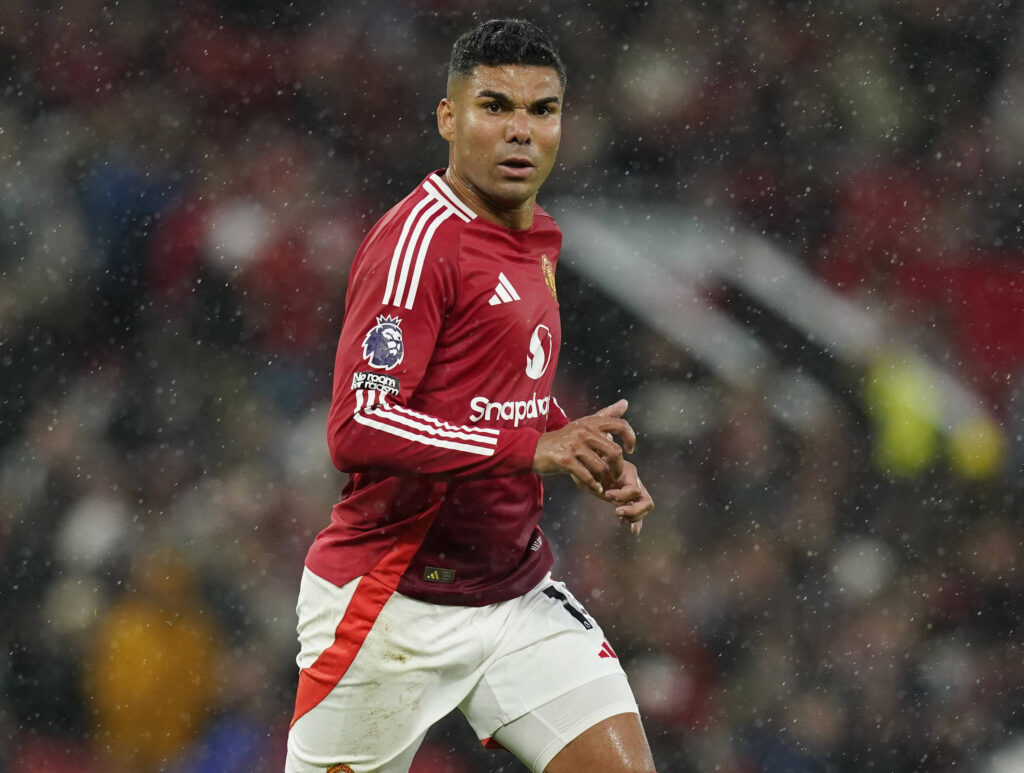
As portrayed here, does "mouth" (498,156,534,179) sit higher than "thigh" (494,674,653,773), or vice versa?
"mouth" (498,156,534,179)

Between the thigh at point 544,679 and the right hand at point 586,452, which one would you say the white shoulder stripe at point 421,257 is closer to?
the right hand at point 586,452

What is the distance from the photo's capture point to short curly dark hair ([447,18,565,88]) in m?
2.47

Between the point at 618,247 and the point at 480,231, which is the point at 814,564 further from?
the point at 480,231

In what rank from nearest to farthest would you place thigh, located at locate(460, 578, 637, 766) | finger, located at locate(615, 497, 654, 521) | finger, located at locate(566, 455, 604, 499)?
1. finger, located at locate(566, 455, 604, 499)
2. finger, located at locate(615, 497, 654, 521)
3. thigh, located at locate(460, 578, 637, 766)

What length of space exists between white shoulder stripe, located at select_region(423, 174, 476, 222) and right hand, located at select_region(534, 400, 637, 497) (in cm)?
48

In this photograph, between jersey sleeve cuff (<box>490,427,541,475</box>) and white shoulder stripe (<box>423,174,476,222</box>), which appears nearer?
jersey sleeve cuff (<box>490,427,541,475</box>)

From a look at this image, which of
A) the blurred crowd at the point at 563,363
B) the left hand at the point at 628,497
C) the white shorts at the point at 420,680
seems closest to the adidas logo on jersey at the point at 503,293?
the left hand at the point at 628,497

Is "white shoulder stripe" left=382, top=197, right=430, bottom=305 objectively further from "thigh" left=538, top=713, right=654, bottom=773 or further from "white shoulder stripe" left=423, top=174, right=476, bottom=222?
"thigh" left=538, top=713, right=654, bottom=773

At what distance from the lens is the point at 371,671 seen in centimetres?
243

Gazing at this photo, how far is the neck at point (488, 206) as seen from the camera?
2.47 m

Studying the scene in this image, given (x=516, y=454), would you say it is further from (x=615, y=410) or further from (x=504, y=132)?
(x=504, y=132)

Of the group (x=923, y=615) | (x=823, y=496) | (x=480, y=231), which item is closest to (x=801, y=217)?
(x=823, y=496)

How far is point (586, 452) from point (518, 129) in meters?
0.66

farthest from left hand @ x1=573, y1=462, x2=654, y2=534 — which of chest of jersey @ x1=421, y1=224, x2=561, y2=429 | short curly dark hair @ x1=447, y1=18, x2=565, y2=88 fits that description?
short curly dark hair @ x1=447, y1=18, x2=565, y2=88
